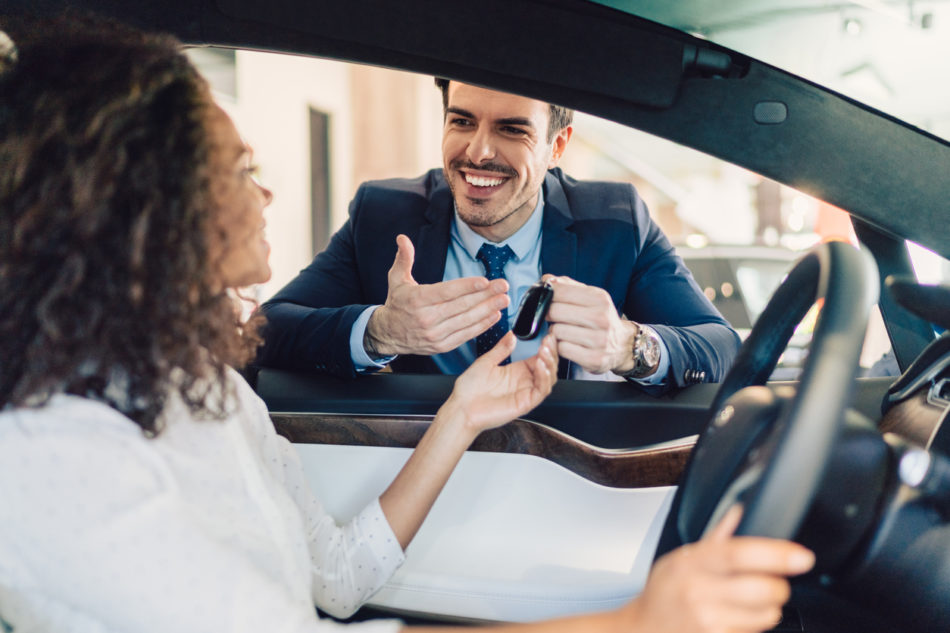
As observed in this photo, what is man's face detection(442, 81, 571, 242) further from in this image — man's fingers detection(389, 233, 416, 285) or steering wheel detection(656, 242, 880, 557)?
steering wheel detection(656, 242, 880, 557)

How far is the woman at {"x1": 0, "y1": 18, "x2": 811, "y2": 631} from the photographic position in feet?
1.87

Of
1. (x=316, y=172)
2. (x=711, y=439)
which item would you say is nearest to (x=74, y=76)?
(x=711, y=439)

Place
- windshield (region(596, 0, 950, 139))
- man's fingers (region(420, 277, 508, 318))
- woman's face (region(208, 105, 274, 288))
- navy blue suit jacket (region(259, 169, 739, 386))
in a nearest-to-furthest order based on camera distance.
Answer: woman's face (region(208, 105, 274, 288)) → windshield (region(596, 0, 950, 139)) → man's fingers (region(420, 277, 508, 318)) → navy blue suit jacket (region(259, 169, 739, 386))

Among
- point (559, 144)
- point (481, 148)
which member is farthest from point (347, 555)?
point (559, 144)

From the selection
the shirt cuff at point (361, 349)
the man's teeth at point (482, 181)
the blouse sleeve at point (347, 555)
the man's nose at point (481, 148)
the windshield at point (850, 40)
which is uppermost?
the windshield at point (850, 40)

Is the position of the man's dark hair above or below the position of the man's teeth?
above

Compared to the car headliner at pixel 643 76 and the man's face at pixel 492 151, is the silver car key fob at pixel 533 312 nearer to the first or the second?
the car headliner at pixel 643 76

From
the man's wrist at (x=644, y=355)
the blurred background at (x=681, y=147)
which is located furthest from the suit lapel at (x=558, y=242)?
the man's wrist at (x=644, y=355)

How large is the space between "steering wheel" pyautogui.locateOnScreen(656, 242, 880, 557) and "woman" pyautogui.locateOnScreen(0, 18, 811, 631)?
0.14 ft

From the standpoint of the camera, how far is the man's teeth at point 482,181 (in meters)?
1.65

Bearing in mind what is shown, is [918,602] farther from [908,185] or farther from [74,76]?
[74,76]

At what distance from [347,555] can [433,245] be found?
84cm

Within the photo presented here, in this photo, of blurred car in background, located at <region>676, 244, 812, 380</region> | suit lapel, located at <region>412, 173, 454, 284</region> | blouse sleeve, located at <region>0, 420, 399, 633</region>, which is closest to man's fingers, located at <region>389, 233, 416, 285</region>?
suit lapel, located at <region>412, 173, 454, 284</region>

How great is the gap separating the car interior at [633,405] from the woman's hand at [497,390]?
7.2 inches
